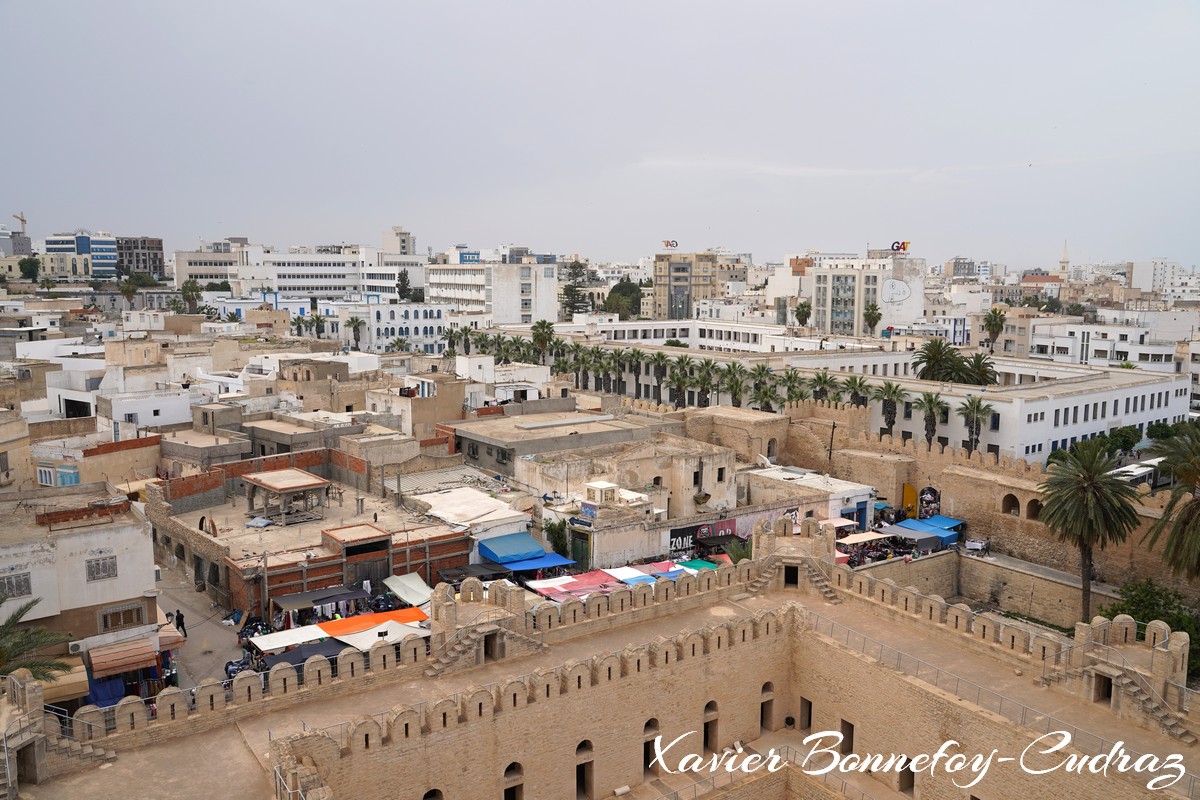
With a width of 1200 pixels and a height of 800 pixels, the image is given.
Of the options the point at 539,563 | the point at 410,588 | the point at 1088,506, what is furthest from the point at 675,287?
the point at 410,588

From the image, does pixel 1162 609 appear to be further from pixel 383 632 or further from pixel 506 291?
pixel 506 291

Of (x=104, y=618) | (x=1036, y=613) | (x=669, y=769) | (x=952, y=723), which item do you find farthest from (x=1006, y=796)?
(x=104, y=618)

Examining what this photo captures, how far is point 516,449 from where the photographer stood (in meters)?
43.1

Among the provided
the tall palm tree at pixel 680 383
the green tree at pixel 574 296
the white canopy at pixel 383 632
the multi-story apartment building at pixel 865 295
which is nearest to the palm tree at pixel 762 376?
the tall palm tree at pixel 680 383

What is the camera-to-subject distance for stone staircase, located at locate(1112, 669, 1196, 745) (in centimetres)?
1934

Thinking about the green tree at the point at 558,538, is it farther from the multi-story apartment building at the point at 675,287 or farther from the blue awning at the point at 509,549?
the multi-story apartment building at the point at 675,287

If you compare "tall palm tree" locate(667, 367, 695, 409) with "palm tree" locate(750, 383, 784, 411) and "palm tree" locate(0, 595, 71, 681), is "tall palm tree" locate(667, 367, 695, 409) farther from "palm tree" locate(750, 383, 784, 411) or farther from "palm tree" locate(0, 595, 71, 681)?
"palm tree" locate(0, 595, 71, 681)

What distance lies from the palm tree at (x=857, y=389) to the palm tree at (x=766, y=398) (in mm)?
4307

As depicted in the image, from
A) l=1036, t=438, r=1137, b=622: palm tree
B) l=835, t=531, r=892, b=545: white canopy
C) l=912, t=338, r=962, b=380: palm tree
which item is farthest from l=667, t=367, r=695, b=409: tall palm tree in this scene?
l=1036, t=438, r=1137, b=622: palm tree

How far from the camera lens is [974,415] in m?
53.3

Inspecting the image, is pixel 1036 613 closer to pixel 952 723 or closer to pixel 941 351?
pixel 952 723

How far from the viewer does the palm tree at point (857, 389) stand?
59603mm

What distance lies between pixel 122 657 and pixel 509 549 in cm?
1320

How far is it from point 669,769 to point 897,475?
27.2 metres
